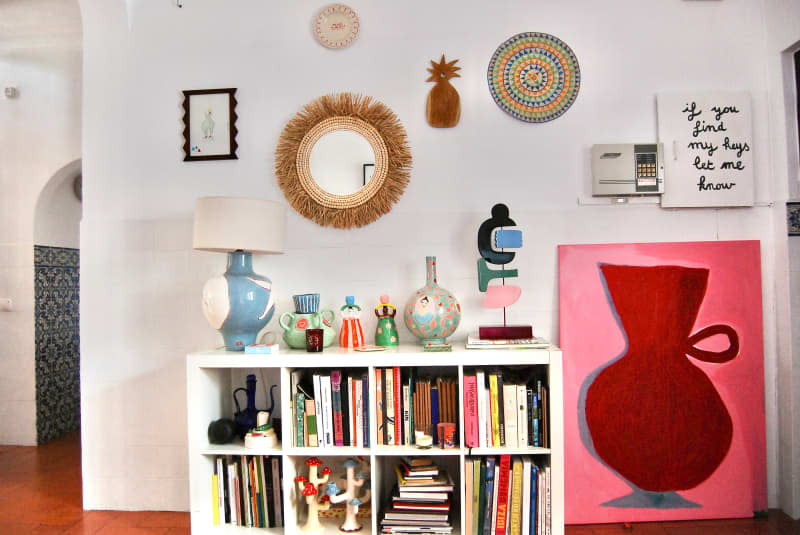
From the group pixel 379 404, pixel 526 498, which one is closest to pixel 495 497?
pixel 526 498

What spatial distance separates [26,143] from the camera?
3.89 meters

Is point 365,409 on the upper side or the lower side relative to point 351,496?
upper

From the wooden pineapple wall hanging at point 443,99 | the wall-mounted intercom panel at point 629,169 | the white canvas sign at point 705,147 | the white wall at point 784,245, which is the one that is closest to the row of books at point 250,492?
the wooden pineapple wall hanging at point 443,99

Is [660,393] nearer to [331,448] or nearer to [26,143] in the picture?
[331,448]

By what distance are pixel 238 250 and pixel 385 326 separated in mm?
765

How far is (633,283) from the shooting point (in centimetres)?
262

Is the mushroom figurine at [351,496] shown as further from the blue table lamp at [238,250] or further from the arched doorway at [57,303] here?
the arched doorway at [57,303]

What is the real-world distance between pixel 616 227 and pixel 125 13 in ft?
9.21

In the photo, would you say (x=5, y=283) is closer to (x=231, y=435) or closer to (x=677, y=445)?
(x=231, y=435)

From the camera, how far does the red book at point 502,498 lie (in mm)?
2260

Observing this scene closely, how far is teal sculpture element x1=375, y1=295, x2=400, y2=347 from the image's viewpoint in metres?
2.46

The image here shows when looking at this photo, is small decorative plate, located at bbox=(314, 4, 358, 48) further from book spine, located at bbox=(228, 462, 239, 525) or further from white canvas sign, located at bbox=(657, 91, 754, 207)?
book spine, located at bbox=(228, 462, 239, 525)

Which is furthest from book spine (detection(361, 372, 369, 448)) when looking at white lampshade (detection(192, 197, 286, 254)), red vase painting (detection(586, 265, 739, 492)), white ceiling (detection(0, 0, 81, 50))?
white ceiling (detection(0, 0, 81, 50))

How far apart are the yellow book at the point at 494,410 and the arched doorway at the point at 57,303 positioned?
11.2ft
